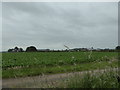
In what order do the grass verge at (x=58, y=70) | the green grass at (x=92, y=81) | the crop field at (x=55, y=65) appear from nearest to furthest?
the green grass at (x=92, y=81), the grass verge at (x=58, y=70), the crop field at (x=55, y=65)

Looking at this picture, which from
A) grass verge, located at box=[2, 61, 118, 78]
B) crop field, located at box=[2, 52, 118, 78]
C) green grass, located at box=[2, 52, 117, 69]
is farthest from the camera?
green grass, located at box=[2, 52, 117, 69]

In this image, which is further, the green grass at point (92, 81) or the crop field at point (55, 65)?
the crop field at point (55, 65)

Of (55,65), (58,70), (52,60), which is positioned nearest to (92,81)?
(55,65)

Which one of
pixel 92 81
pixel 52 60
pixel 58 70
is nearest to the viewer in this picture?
pixel 92 81

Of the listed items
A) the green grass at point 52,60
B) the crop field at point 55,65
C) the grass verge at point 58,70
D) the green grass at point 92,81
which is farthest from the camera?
the green grass at point 52,60

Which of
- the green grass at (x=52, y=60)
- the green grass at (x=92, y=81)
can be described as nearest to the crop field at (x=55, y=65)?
the green grass at (x=52, y=60)

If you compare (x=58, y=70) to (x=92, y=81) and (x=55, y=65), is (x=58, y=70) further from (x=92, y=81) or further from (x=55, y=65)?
(x=92, y=81)

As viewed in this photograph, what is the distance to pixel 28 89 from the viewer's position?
19.7ft

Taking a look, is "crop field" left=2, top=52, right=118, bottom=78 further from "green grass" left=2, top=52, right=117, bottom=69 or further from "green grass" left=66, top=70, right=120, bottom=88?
"green grass" left=66, top=70, right=120, bottom=88

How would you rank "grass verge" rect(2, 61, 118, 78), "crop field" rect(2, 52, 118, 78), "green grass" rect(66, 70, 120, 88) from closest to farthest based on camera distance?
1. "green grass" rect(66, 70, 120, 88)
2. "grass verge" rect(2, 61, 118, 78)
3. "crop field" rect(2, 52, 118, 78)

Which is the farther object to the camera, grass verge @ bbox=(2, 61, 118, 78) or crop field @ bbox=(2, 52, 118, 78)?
crop field @ bbox=(2, 52, 118, 78)

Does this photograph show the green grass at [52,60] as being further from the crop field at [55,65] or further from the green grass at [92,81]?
the green grass at [92,81]

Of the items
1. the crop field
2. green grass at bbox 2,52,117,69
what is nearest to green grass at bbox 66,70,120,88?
the crop field

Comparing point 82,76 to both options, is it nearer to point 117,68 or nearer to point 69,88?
point 69,88
